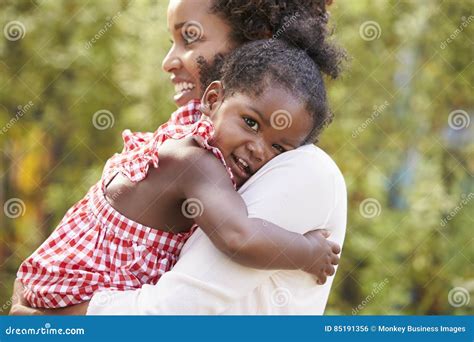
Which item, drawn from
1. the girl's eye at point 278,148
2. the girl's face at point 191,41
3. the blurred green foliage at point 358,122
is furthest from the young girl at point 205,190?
the blurred green foliage at point 358,122

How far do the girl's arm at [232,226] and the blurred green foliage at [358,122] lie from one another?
493 centimetres

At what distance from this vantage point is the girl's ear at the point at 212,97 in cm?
214

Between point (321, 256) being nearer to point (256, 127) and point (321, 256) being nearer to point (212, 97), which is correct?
point (256, 127)

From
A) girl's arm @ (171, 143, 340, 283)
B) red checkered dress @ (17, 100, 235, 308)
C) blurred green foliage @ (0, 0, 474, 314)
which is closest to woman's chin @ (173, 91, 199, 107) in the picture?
red checkered dress @ (17, 100, 235, 308)

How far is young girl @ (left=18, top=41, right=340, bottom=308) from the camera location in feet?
6.34

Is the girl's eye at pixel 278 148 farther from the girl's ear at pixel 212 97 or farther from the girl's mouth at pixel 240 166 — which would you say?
the girl's ear at pixel 212 97

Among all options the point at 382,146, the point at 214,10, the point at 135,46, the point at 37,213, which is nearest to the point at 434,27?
the point at 382,146

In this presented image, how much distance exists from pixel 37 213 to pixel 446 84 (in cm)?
395

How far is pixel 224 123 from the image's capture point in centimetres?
206

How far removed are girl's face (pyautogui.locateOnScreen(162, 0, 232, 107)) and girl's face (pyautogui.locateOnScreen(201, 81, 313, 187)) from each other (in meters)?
0.25

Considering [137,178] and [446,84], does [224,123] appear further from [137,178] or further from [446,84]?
[446,84]

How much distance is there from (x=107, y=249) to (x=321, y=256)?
0.54 metres

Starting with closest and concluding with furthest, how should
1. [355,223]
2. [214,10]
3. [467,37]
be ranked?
[214,10] < [467,37] < [355,223]

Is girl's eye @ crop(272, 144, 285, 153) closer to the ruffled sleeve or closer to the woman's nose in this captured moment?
the ruffled sleeve
